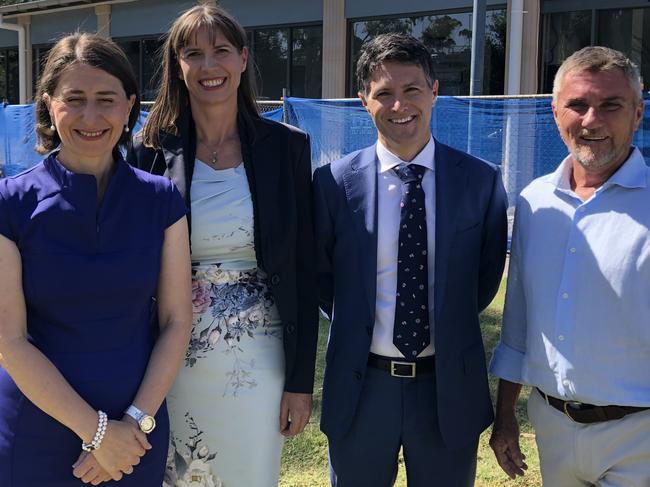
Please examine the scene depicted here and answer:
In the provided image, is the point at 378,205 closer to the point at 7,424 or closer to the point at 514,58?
the point at 7,424

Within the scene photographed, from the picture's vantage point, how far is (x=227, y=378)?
8.57ft

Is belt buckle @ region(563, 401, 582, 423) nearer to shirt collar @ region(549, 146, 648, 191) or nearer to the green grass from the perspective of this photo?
shirt collar @ region(549, 146, 648, 191)

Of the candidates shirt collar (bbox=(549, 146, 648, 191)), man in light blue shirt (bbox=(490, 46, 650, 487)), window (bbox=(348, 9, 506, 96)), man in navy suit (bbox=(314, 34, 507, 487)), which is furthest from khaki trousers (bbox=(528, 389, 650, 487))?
window (bbox=(348, 9, 506, 96))

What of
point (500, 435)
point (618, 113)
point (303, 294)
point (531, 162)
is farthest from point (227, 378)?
point (531, 162)

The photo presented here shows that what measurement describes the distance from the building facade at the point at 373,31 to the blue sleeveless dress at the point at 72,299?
817 centimetres

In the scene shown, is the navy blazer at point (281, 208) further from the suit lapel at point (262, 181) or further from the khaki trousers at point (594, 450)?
the khaki trousers at point (594, 450)

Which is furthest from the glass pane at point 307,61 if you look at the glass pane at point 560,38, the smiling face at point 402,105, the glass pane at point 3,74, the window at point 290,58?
the smiling face at point 402,105

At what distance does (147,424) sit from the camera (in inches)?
84.7

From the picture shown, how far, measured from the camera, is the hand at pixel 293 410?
269 centimetres

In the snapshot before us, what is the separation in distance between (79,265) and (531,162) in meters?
6.78

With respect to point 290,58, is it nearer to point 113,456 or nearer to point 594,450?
point 594,450

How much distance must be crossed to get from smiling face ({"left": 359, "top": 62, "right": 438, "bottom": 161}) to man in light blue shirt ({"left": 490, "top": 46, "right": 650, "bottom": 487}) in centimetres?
46

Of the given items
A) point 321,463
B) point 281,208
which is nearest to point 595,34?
point 321,463

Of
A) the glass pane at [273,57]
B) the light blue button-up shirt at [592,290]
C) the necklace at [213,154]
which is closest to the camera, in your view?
the light blue button-up shirt at [592,290]
